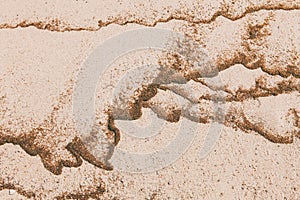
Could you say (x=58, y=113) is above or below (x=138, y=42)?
below

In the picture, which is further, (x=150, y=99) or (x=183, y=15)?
(x=183, y=15)

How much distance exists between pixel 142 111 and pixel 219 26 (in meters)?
1.21

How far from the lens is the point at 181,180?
3252 mm

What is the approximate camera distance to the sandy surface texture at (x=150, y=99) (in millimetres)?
3260

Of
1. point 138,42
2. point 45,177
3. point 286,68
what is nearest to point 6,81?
point 45,177

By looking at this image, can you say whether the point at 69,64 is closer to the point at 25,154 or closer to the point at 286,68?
the point at 25,154

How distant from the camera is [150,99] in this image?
3553 mm

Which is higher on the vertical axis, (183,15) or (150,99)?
(183,15)

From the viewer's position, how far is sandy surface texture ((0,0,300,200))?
326cm

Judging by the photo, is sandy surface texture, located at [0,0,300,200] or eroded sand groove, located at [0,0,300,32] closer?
sandy surface texture, located at [0,0,300,200]

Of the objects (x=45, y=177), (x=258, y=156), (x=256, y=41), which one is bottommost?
(x=258, y=156)

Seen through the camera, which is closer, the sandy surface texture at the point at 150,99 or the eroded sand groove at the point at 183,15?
the sandy surface texture at the point at 150,99

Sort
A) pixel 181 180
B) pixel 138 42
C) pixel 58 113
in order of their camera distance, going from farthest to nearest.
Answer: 1. pixel 138 42
2. pixel 58 113
3. pixel 181 180

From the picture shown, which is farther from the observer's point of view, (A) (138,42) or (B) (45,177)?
(A) (138,42)
